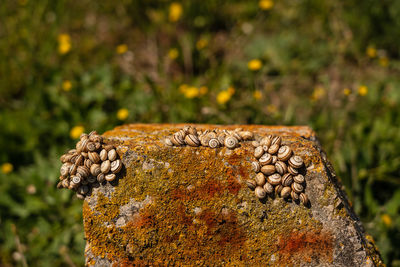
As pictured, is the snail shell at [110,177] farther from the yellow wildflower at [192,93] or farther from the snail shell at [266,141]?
the yellow wildflower at [192,93]

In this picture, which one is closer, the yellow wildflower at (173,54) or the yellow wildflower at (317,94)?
the yellow wildflower at (317,94)

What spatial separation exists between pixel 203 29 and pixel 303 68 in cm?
190

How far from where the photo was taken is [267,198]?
6.40 feet

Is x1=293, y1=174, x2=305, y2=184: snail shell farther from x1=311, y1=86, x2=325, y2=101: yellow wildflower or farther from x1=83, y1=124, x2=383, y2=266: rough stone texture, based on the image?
x1=311, y1=86, x2=325, y2=101: yellow wildflower

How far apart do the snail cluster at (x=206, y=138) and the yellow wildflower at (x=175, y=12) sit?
376 cm

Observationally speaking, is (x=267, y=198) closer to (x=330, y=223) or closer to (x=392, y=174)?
(x=330, y=223)

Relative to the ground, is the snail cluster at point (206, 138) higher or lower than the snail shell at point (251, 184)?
higher

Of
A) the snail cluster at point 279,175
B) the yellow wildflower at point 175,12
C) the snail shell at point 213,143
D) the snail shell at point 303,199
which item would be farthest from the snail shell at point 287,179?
the yellow wildflower at point 175,12

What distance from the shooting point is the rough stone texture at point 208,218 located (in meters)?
1.92

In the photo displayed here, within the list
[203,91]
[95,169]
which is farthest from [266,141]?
[203,91]

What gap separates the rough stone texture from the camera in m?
1.92

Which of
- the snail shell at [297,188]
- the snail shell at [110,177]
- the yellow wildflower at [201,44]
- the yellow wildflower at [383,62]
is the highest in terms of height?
the snail shell at [110,177]

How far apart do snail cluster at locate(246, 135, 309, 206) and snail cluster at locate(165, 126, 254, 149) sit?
20cm

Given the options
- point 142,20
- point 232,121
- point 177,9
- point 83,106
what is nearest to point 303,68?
point 232,121
